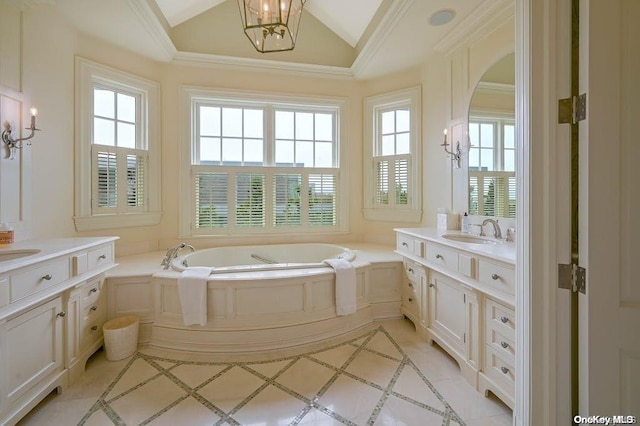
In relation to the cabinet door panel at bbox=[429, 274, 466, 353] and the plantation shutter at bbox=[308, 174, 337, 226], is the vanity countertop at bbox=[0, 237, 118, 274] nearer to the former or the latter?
the plantation shutter at bbox=[308, 174, 337, 226]

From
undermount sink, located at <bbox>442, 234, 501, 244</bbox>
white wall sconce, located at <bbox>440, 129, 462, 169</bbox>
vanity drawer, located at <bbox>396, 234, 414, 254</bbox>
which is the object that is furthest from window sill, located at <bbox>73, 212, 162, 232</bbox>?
white wall sconce, located at <bbox>440, 129, 462, 169</bbox>

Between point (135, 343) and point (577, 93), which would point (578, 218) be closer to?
point (577, 93)

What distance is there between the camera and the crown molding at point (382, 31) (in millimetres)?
2377

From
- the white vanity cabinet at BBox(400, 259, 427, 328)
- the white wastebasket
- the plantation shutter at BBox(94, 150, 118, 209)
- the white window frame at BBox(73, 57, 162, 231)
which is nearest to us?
→ the white wastebasket

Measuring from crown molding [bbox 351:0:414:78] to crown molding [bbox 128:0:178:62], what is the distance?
6.76 feet

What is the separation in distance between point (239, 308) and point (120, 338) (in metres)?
0.88

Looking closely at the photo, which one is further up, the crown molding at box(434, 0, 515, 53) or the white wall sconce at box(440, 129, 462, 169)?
the crown molding at box(434, 0, 515, 53)

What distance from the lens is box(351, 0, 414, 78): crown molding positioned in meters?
2.38

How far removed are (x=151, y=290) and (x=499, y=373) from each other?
255cm

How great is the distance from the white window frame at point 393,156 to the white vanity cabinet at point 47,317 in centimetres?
279

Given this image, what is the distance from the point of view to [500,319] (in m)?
1.64

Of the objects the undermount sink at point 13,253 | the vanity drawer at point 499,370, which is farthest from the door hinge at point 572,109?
the undermount sink at point 13,253

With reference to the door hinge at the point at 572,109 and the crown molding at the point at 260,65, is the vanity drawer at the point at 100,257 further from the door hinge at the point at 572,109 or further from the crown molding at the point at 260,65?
the door hinge at the point at 572,109

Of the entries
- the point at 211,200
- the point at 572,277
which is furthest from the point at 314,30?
the point at 572,277
